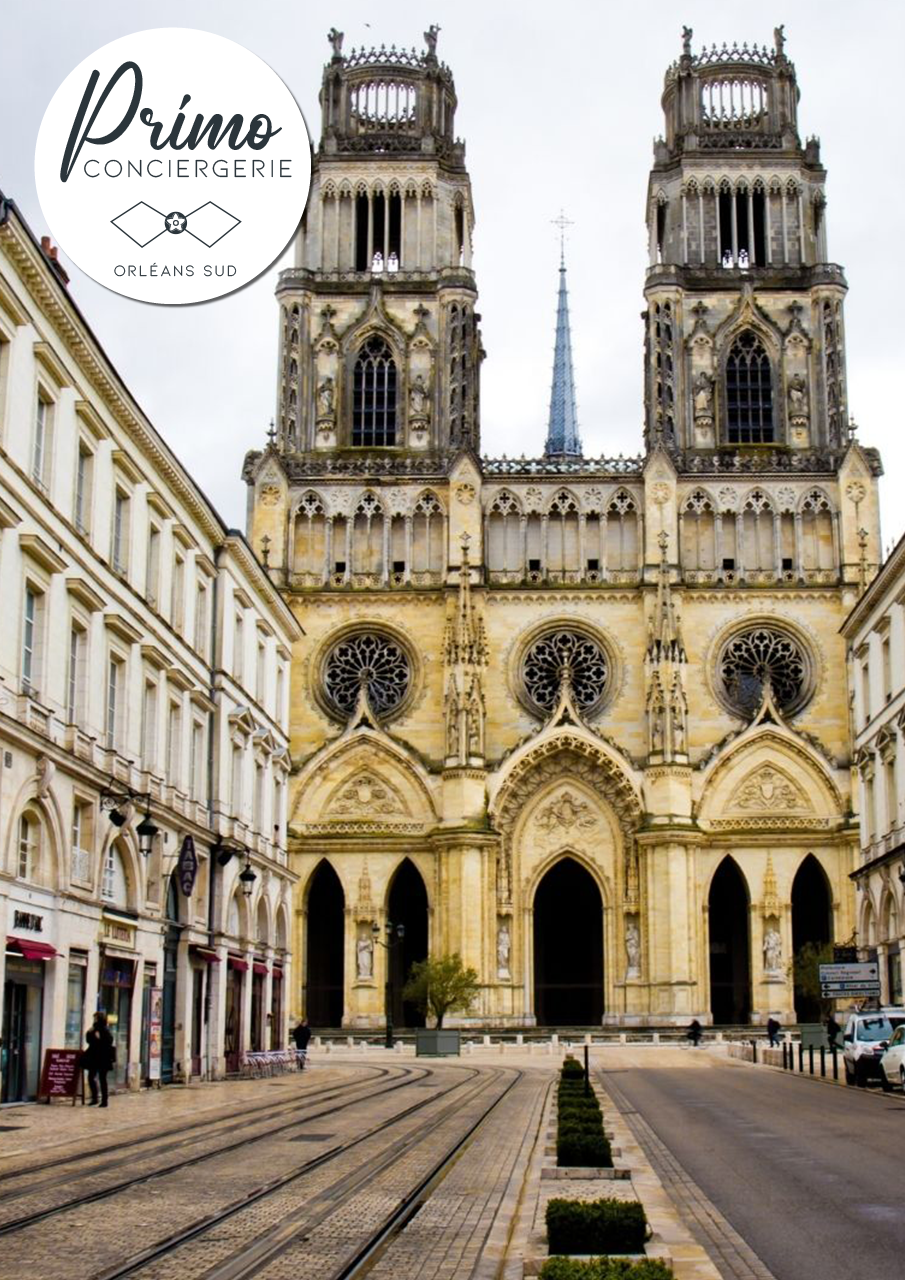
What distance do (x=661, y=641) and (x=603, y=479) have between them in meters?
8.75

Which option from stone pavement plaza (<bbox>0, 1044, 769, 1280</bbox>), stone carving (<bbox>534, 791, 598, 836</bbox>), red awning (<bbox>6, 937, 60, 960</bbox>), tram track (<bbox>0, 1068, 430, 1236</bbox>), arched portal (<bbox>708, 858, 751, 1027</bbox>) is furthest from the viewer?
arched portal (<bbox>708, 858, 751, 1027</bbox>)

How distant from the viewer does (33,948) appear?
29.3 m

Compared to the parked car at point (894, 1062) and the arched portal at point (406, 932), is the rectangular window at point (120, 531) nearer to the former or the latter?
the parked car at point (894, 1062)

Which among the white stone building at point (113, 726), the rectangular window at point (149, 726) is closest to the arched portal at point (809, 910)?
the white stone building at point (113, 726)

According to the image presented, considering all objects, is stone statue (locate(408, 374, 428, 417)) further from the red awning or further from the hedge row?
the hedge row

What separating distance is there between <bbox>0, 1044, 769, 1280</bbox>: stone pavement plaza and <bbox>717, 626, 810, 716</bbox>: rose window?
153 ft

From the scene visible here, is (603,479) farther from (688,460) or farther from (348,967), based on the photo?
(348,967)

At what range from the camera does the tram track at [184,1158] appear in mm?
14938

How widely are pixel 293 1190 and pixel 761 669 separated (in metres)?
61.8

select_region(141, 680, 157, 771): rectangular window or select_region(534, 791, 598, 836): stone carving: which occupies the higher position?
select_region(534, 791, 598, 836): stone carving

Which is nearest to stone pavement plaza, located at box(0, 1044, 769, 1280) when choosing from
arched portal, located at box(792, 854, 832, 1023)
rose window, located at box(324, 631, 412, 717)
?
rose window, located at box(324, 631, 412, 717)

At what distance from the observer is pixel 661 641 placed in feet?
244

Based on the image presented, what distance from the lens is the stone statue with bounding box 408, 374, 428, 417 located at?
80812 mm

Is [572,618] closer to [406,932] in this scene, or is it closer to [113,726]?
[406,932]
